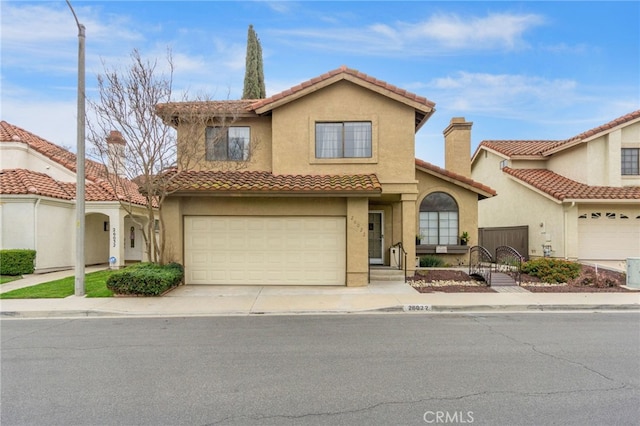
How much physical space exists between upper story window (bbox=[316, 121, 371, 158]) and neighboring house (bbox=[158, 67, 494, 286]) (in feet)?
0.12

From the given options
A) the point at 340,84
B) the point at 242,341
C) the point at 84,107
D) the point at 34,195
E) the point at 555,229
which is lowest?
the point at 242,341

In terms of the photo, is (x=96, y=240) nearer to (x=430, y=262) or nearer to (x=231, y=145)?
(x=231, y=145)

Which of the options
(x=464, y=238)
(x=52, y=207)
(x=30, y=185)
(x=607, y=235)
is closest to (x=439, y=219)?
(x=464, y=238)

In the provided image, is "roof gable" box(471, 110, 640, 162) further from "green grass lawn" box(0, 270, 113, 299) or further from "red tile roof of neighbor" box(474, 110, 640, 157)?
"green grass lawn" box(0, 270, 113, 299)

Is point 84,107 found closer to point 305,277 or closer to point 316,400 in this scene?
point 305,277

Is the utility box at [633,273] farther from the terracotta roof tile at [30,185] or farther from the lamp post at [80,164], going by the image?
the terracotta roof tile at [30,185]

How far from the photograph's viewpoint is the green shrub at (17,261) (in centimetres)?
1356

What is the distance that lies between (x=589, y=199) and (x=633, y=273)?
543cm

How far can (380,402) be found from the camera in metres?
4.34

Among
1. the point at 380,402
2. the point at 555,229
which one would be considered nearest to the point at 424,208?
the point at 555,229

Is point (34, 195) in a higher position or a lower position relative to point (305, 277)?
higher

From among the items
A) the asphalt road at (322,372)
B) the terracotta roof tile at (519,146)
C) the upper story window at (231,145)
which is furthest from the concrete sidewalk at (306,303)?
the terracotta roof tile at (519,146)

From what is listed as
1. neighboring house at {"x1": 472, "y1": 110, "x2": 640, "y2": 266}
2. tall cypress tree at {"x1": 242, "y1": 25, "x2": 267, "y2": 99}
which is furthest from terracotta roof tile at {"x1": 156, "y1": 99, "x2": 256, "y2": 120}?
neighboring house at {"x1": 472, "y1": 110, "x2": 640, "y2": 266}

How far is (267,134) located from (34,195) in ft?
31.3
